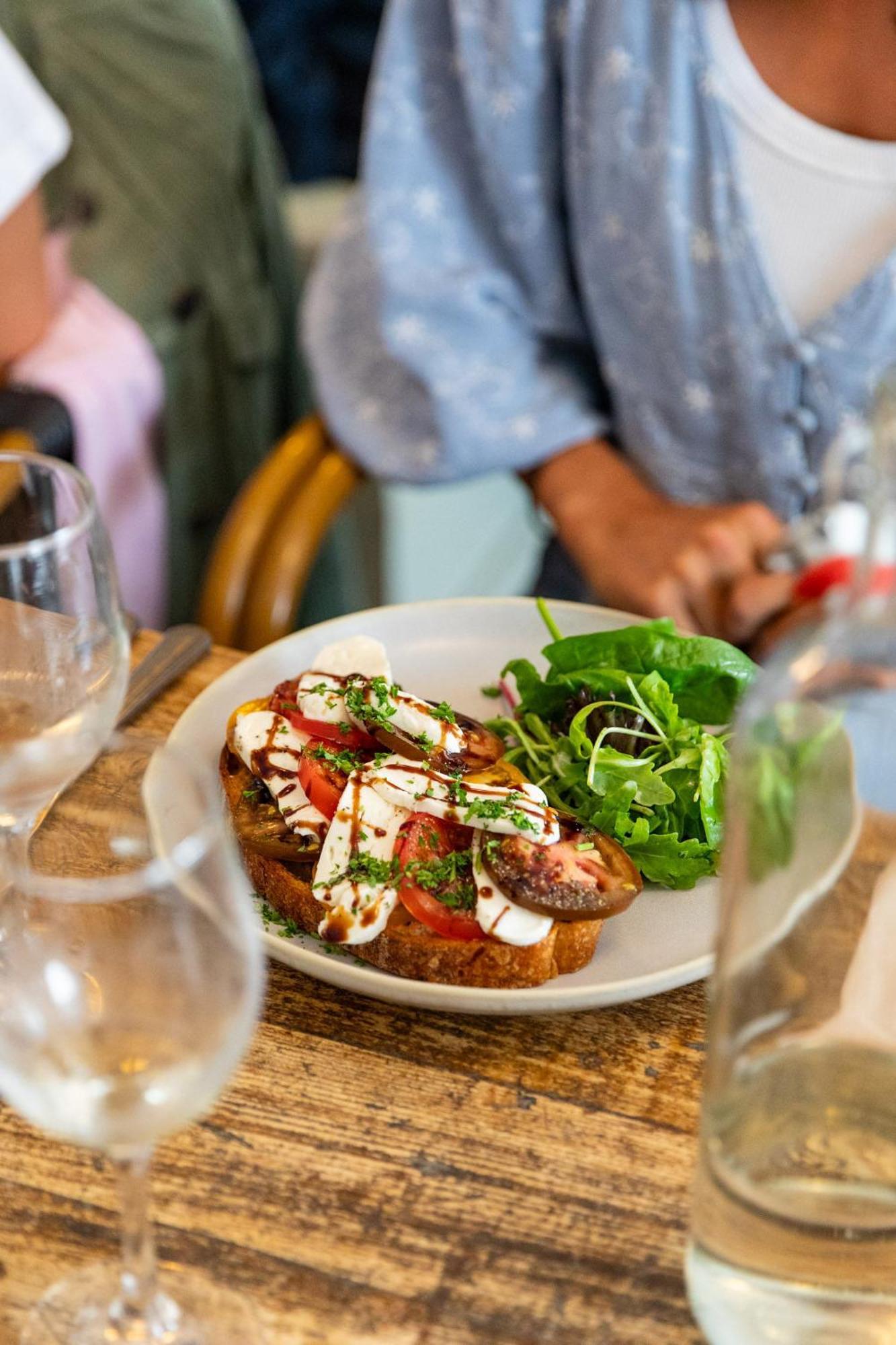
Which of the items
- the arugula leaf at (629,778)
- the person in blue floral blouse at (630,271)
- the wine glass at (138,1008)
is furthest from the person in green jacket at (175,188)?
the wine glass at (138,1008)

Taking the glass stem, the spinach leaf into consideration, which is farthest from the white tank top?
the glass stem

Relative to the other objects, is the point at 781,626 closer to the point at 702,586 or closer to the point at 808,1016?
the point at 702,586

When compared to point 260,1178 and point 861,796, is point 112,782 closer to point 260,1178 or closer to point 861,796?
point 260,1178

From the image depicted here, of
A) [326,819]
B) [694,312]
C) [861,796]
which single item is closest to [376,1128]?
[326,819]

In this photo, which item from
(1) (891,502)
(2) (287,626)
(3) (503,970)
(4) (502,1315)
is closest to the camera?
(1) (891,502)

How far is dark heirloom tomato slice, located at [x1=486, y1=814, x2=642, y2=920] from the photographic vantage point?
64 centimetres

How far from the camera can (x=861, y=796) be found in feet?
1.62

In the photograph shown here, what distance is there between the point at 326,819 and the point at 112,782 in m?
0.17

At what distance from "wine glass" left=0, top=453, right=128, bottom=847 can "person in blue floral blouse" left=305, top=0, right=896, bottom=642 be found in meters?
0.64

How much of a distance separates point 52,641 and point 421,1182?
0.30m

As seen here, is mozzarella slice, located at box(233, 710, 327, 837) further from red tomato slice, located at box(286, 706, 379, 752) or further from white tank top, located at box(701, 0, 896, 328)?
white tank top, located at box(701, 0, 896, 328)

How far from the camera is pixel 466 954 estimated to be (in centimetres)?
65

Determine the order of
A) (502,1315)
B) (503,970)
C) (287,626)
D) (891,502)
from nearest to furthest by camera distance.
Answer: (891,502), (502,1315), (503,970), (287,626)

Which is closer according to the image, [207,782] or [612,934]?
→ [207,782]
